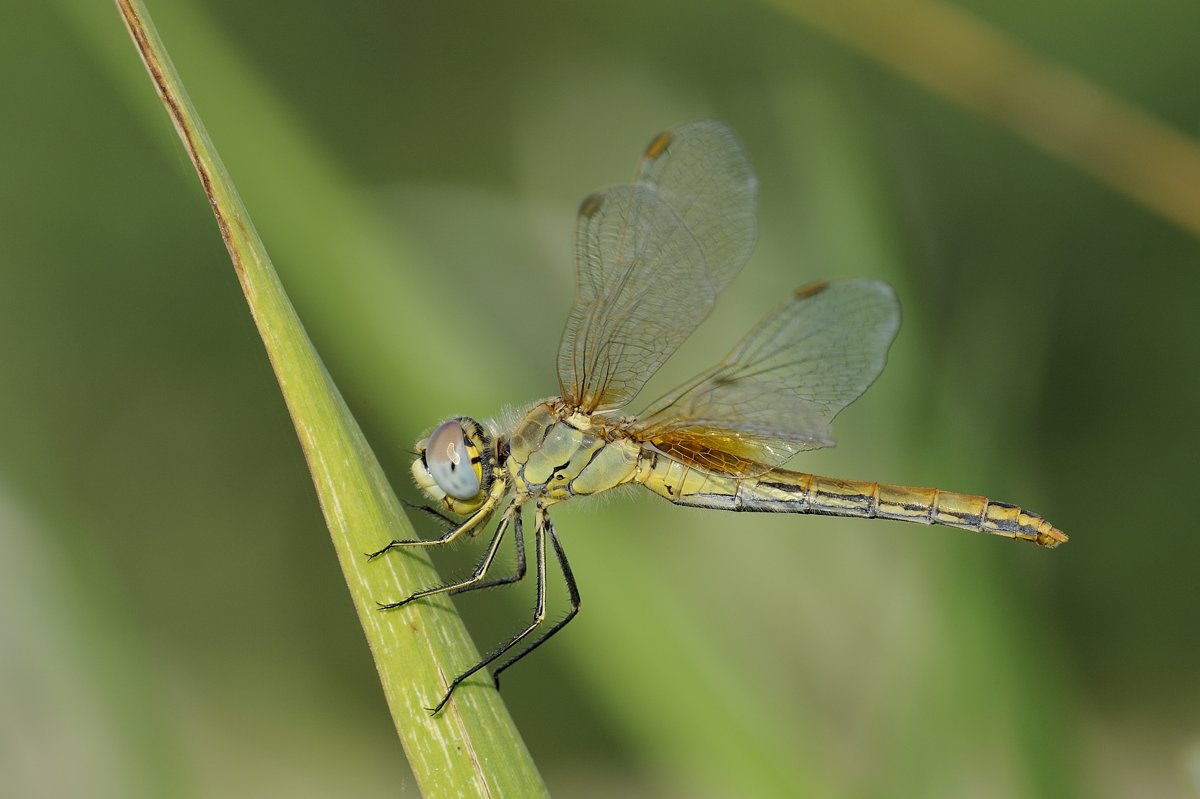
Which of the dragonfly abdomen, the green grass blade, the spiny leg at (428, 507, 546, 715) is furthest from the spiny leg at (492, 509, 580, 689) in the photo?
the green grass blade

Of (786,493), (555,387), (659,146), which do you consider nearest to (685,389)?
(786,493)

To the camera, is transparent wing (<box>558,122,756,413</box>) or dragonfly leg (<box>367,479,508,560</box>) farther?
transparent wing (<box>558,122,756,413</box>)

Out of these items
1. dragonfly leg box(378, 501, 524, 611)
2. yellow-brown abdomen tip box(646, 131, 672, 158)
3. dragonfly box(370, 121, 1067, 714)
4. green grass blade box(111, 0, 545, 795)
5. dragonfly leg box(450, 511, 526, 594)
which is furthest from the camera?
yellow-brown abdomen tip box(646, 131, 672, 158)

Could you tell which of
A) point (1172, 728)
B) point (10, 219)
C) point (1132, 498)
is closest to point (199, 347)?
point (10, 219)

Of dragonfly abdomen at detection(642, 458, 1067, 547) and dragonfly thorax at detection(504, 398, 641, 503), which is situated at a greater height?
dragonfly abdomen at detection(642, 458, 1067, 547)

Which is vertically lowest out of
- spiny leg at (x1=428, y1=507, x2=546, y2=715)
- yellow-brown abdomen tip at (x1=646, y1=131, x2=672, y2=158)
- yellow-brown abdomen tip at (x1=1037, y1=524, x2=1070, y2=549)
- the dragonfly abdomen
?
spiny leg at (x1=428, y1=507, x2=546, y2=715)

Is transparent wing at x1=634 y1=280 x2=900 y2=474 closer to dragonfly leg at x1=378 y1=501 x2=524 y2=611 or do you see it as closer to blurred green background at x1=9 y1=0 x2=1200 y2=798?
blurred green background at x1=9 y1=0 x2=1200 y2=798

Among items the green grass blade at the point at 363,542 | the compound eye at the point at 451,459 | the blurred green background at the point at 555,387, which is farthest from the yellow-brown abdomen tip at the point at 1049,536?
the green grass blade at the point at 363,542
